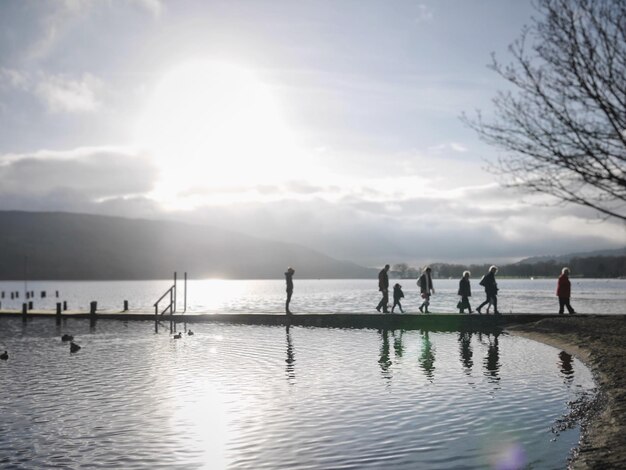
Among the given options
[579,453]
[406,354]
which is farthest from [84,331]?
[579,453]

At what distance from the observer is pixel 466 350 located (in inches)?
864

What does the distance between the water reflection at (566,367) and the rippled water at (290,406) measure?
0.05 m

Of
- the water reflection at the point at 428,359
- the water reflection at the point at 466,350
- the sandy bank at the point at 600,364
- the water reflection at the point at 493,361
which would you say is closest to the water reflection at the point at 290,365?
the water reflection at the point at 428,359

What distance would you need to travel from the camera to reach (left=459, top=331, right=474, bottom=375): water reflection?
18.0 meters

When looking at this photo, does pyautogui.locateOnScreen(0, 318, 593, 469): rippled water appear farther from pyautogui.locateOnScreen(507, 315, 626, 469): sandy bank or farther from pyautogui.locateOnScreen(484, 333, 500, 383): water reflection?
pyautogui.locateOnScreen(507, 315, 626, 469): sandy bank

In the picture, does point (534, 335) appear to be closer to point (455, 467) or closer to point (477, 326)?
point (477, 326)

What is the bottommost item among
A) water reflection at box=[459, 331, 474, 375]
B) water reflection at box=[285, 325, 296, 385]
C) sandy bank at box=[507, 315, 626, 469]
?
water reflection at box=[459, 331, 474, 375]

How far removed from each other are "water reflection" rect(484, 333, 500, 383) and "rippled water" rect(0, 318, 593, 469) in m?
0.07

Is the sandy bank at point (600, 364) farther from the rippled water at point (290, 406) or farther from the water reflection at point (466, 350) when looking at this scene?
the water reflection at point (466, 350)

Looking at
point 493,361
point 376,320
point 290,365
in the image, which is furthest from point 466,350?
point 376,320

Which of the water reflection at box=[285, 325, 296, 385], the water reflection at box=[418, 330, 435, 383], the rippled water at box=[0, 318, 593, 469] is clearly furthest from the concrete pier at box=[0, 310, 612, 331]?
the water reflection at box=[285, 325, 296, 385]

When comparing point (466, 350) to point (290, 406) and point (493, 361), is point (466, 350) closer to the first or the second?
point (493, 361)

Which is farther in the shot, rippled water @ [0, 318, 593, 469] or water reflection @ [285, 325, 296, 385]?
water reflection @ [285, 325, 296, 385]

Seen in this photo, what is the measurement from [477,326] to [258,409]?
2093 centimetres
